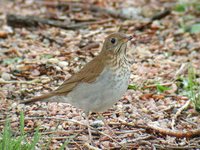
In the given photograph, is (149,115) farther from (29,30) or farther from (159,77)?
(29,30)

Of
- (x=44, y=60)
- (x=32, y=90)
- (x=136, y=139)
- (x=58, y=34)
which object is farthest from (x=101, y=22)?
(x=136, y=139)

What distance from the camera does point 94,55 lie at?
789 centimetres

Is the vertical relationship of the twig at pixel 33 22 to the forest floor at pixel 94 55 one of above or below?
above

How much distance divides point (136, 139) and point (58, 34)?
370 cm

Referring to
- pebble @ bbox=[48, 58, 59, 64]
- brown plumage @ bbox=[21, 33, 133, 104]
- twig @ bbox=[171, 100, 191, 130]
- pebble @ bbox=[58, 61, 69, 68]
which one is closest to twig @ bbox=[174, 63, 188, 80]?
twig @ bbox=[171, 100, 191, 130]

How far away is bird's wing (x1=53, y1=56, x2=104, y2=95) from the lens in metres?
5.41

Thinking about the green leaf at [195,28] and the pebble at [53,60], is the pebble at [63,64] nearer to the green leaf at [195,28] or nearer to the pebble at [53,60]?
the pebble at [53,60]

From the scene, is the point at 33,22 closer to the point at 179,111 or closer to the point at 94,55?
the point at 94,55

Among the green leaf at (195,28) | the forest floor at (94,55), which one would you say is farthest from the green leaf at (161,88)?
the green leaf at (195,28)

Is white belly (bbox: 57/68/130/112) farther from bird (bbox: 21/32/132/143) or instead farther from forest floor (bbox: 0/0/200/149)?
forest floor (bbox: 0/0/200/149)

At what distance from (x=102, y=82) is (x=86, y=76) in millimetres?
217

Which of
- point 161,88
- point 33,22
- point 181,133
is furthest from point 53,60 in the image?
point 181,133

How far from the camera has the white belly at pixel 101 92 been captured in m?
5.23

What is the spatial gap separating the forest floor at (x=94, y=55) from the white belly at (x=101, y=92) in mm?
243
